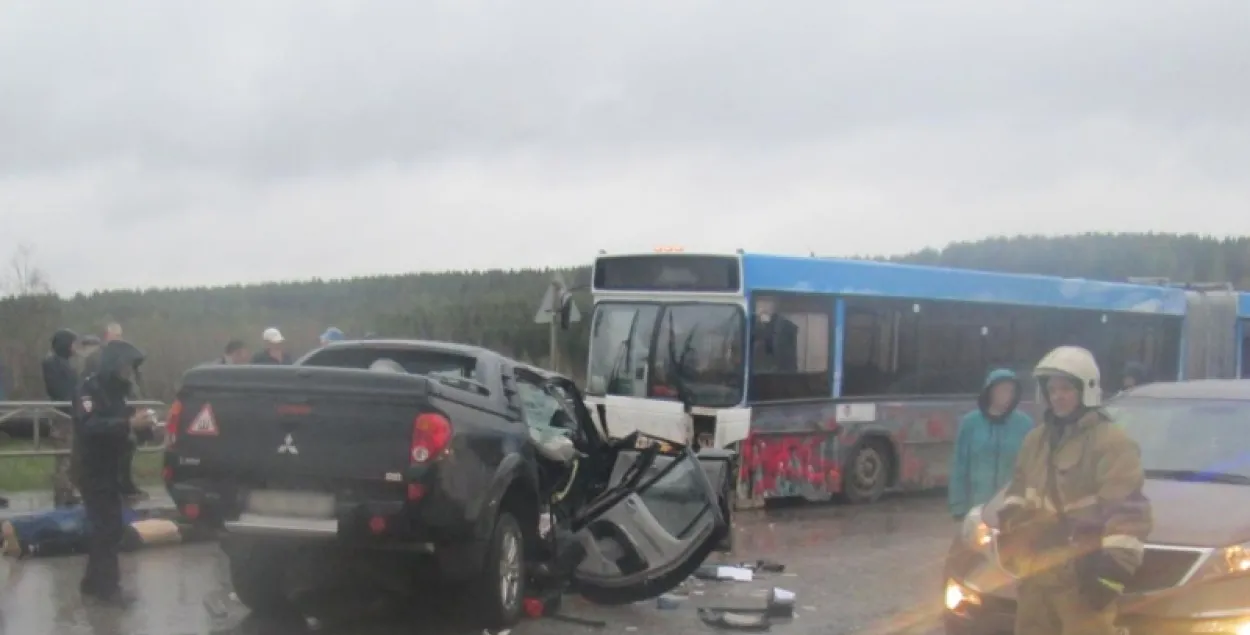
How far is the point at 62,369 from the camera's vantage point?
1345 cm

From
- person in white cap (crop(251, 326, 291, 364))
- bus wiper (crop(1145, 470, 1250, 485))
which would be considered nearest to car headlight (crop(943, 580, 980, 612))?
bus wiper (crop(1145, 470, 1250, 485))

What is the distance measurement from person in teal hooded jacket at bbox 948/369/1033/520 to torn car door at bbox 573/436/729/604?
166 centimetres

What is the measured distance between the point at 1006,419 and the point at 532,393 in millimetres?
3450

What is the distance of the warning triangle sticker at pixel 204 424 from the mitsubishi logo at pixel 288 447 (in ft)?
1.46

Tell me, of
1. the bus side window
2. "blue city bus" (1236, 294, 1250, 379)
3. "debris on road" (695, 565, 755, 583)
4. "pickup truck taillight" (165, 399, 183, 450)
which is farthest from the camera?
"blue city bus" (1236, 294, 1250, 379)

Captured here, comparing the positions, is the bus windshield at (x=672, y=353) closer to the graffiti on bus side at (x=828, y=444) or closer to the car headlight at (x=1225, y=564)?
the graffiti on bus side at (x=828, y=444)

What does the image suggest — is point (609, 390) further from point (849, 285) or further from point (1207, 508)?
point (1207, 508)

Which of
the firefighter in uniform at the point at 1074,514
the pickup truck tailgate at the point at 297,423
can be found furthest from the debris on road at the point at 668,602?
the firefighter in uniform at the point at 1074,514

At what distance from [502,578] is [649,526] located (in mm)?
1411

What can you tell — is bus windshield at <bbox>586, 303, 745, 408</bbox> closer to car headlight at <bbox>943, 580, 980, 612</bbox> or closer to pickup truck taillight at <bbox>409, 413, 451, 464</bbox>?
pickup truck taillight at <bbox>409, 413, 451, 464</bbox>

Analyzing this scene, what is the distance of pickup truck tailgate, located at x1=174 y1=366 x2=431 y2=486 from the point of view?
748 centimetres

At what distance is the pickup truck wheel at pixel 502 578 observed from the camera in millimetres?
8016

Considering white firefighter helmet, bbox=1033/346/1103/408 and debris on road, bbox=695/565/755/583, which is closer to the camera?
white firefighter helmet, bbox=1033/346/1103/408

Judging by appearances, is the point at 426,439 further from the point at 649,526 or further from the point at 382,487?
the point at 649,526
